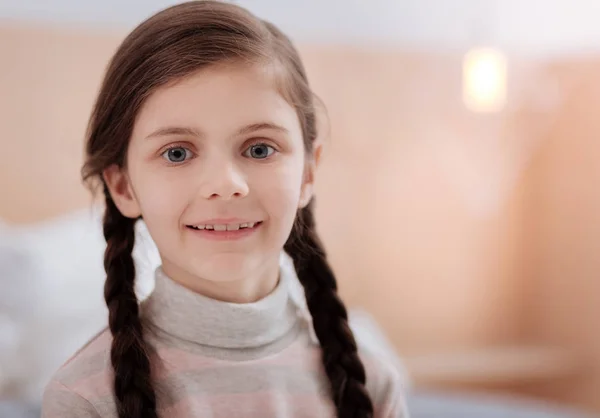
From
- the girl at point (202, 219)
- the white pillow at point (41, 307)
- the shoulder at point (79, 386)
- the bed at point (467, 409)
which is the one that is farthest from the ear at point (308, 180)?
the bed at point (467, 409)

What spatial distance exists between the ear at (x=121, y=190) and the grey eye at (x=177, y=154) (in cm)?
8

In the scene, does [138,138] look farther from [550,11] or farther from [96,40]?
[550,11]

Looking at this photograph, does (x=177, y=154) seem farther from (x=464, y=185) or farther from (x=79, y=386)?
(x=464, y=185)

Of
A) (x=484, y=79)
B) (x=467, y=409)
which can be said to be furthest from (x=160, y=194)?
(x=484, y=79)

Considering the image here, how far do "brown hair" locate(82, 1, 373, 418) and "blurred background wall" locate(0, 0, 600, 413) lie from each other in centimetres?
129

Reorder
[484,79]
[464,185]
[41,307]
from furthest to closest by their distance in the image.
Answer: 1. [464,185]
2. [484,79]
3. [41,307]

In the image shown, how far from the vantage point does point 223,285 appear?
2.61 ft

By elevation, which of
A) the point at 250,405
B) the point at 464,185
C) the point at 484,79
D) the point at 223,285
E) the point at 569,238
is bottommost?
the point at 250,405

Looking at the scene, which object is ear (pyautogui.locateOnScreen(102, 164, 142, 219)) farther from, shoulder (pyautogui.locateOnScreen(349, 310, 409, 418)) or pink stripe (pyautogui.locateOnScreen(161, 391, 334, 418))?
shoulder (pyautogui.locateOnScreen(349, 310, 409, 418))

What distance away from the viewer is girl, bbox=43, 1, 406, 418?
0.73 metres

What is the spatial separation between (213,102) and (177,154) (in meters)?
0.06

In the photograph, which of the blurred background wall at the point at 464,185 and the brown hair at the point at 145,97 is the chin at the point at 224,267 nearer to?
the brown hair at the point at 145,97

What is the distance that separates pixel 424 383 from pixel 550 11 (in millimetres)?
1173

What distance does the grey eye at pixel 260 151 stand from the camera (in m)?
0.75
